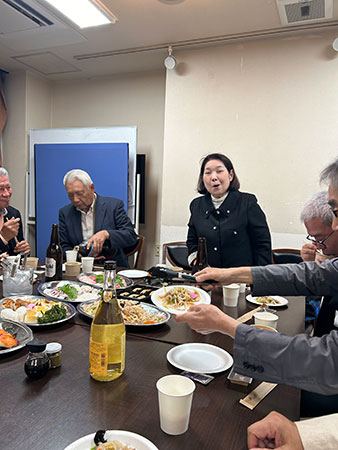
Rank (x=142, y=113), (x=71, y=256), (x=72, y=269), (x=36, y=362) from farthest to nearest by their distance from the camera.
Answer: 1. (x=142, y=113)
2. (x=71, y=256)
3. (x=72, y=269)
4. (x=36, y=362)

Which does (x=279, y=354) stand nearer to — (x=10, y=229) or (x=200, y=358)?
(x=200, y=358)

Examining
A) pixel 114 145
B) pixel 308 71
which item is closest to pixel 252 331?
pixel 308 71

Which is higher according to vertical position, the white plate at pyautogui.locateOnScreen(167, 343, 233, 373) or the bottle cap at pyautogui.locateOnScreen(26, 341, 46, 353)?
the bottle cap at pyautogui.locateOnScreen(26, 341, 46, 353)

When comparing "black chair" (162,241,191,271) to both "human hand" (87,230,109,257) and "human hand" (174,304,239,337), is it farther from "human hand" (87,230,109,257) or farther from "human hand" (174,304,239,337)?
"human hand" (174,304,239,337)

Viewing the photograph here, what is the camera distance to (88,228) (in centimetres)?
294

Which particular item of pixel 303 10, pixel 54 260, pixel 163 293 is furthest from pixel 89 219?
pixel 303 10

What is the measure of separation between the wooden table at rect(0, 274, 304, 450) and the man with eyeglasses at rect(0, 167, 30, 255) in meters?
1.47

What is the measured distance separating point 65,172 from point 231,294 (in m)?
3.33

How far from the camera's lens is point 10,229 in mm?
2406

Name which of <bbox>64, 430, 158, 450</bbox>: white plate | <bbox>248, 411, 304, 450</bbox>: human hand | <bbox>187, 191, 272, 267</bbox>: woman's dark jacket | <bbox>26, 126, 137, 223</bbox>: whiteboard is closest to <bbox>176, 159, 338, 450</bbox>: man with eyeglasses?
<bbox>248, 411, 304, 450</bbox>: human hand

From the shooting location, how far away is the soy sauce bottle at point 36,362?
3.06ft

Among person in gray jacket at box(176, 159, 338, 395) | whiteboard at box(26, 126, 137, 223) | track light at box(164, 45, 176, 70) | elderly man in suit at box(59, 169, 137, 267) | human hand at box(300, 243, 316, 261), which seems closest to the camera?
person in gray jacket at box(176, 159, 338, 395)

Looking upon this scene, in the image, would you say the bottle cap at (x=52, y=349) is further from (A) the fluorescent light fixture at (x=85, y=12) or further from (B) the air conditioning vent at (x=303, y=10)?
(B) the air conditioning vent at (x=303, y=10)

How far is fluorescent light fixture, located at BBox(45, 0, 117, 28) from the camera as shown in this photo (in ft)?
9.14
